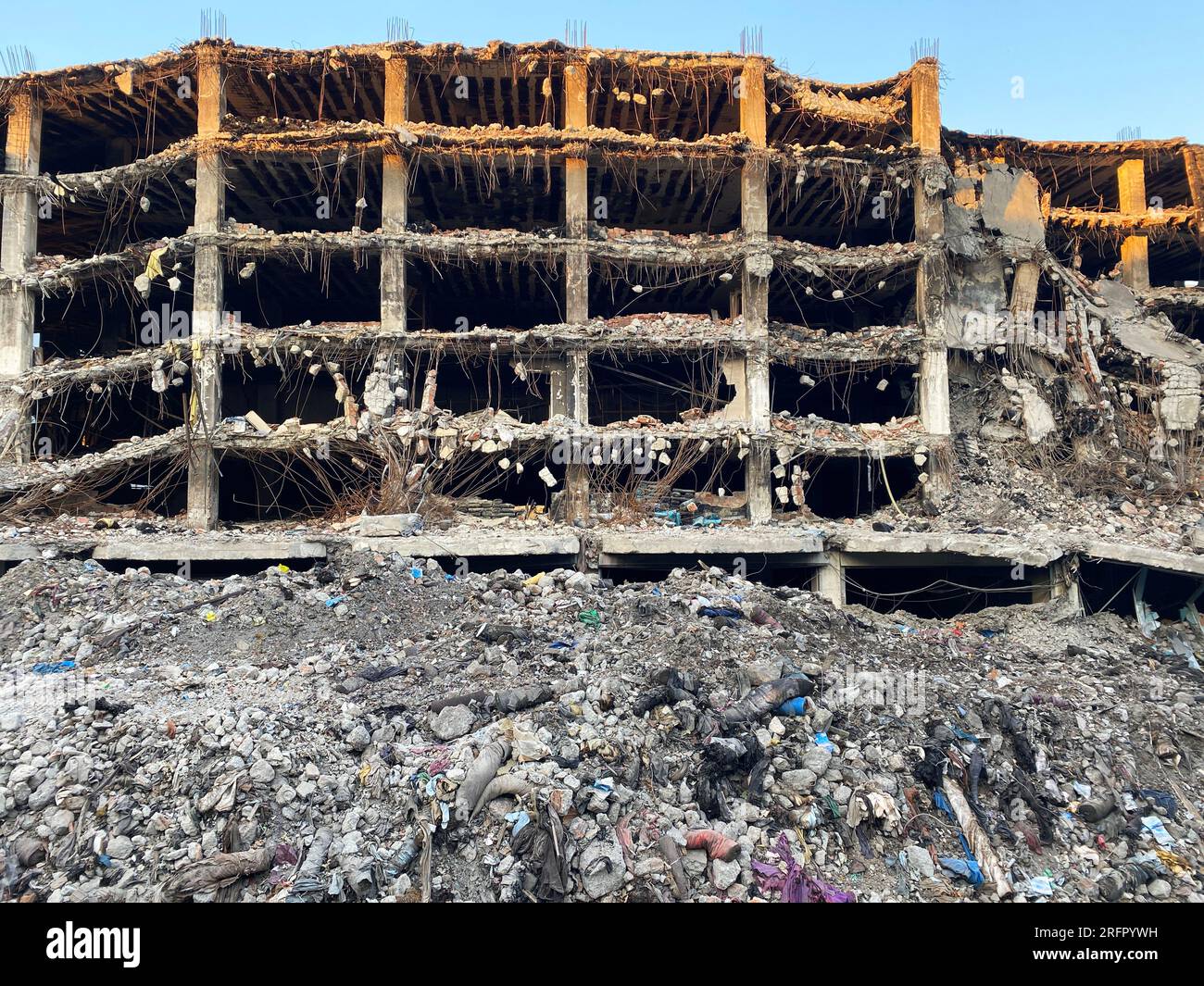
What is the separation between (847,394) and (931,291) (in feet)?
8.76

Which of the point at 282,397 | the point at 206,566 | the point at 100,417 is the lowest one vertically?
the point at 206,566

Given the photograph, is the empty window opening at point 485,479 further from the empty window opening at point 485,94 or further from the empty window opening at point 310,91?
the empty window opening at point 310,91

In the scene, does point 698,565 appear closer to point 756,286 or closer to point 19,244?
point 756,286

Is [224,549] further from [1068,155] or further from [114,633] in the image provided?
[1068,155]

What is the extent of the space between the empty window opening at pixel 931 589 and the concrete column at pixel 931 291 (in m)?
1.35

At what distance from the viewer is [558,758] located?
17.7 feet

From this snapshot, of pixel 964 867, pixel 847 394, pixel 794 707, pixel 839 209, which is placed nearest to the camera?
pixel 964 867

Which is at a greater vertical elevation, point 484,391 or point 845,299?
point 845,299

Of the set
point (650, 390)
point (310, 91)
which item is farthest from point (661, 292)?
point (310, 91)

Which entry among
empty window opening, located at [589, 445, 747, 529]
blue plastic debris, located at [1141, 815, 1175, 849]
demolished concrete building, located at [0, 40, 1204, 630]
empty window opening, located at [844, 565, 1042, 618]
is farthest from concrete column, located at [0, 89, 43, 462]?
blue plastic debris, located at [1141, 815, 1175, 849]

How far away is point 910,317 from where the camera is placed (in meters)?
14.2

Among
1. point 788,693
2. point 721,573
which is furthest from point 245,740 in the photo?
point 721,573

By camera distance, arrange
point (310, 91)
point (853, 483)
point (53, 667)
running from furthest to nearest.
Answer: point (853, 483)
point (310, 91)
point (53, 667)

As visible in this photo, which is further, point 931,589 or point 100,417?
point 100,417
